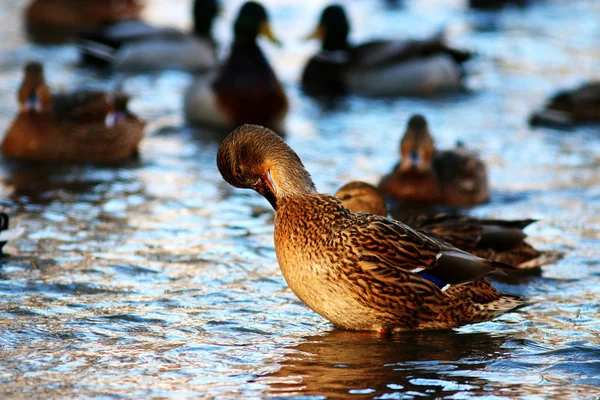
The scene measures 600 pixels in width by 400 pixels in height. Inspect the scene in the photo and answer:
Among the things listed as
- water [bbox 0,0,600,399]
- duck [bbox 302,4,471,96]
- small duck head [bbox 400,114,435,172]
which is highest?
duck [bbox 302,4,471,96]

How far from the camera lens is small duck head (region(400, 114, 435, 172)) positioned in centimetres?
905

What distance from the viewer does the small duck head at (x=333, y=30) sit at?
1468 cm

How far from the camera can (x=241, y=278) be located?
6887mm

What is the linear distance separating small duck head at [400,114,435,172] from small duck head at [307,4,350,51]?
5.85 m

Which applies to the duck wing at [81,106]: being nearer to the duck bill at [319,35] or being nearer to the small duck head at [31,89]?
the small duck head at [31,89]

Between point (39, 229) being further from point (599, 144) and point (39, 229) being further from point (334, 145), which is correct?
point (599, 144)

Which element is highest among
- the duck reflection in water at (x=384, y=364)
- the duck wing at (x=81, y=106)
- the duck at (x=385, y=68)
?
the duck at (x=385, y=68)

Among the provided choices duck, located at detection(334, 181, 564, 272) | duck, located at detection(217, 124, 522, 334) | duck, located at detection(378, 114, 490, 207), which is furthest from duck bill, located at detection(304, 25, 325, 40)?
duck, located at detection(217, 124, 522, 334)

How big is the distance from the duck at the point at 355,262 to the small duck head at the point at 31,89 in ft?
14.9

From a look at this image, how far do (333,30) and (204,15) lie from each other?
243 centimetres

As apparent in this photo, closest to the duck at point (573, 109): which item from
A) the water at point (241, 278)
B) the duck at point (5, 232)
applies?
the water at point (241, 278)

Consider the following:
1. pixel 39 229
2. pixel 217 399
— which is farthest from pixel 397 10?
pixel 217 399

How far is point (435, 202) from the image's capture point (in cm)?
921

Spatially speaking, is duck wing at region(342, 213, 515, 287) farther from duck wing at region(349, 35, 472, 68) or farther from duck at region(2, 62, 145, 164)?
duck wing at region(349, 35, 472, 68)
